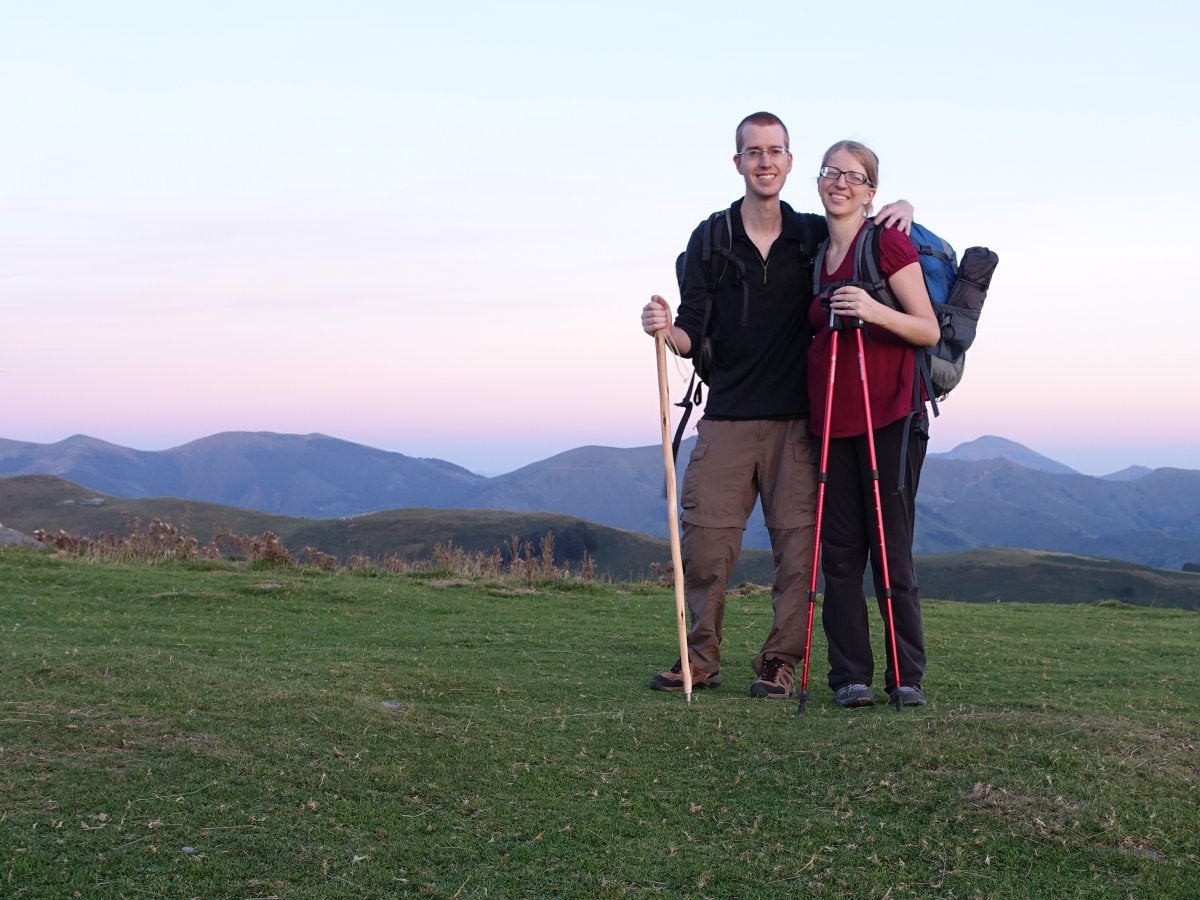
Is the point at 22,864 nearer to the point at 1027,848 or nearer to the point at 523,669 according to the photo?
the point at 1027,848

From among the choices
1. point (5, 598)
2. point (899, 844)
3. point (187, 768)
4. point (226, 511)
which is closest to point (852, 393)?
point (899, 844)

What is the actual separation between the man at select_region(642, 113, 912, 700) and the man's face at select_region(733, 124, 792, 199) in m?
0.08

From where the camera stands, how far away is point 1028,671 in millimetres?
7629

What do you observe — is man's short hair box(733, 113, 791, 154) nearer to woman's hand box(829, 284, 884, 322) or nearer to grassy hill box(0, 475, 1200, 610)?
woman's hand box(829, 284, 884, 322)

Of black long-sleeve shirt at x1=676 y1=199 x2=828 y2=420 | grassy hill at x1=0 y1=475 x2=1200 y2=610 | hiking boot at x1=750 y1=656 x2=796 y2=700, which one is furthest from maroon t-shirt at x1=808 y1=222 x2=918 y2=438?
grassy hill at x1=0 y1=475 x2=1200 y2=610

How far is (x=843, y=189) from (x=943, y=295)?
784mm

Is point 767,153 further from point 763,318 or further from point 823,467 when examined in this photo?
point 823,467

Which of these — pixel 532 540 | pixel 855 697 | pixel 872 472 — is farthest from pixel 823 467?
pixel 532 540

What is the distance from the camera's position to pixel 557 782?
450cm

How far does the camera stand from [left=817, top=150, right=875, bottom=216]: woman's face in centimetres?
602

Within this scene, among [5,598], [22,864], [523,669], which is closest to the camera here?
[22,864]

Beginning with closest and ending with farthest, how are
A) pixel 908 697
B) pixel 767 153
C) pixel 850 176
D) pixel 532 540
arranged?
pixel 908 697 → pixel 850 176 → pixel 767 153 → pixel 532 540

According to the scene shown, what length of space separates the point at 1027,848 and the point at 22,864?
10.8 ft

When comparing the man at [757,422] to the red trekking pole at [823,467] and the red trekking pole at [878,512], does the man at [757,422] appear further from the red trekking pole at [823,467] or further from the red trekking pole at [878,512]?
the red trekking pole at [878,512]
